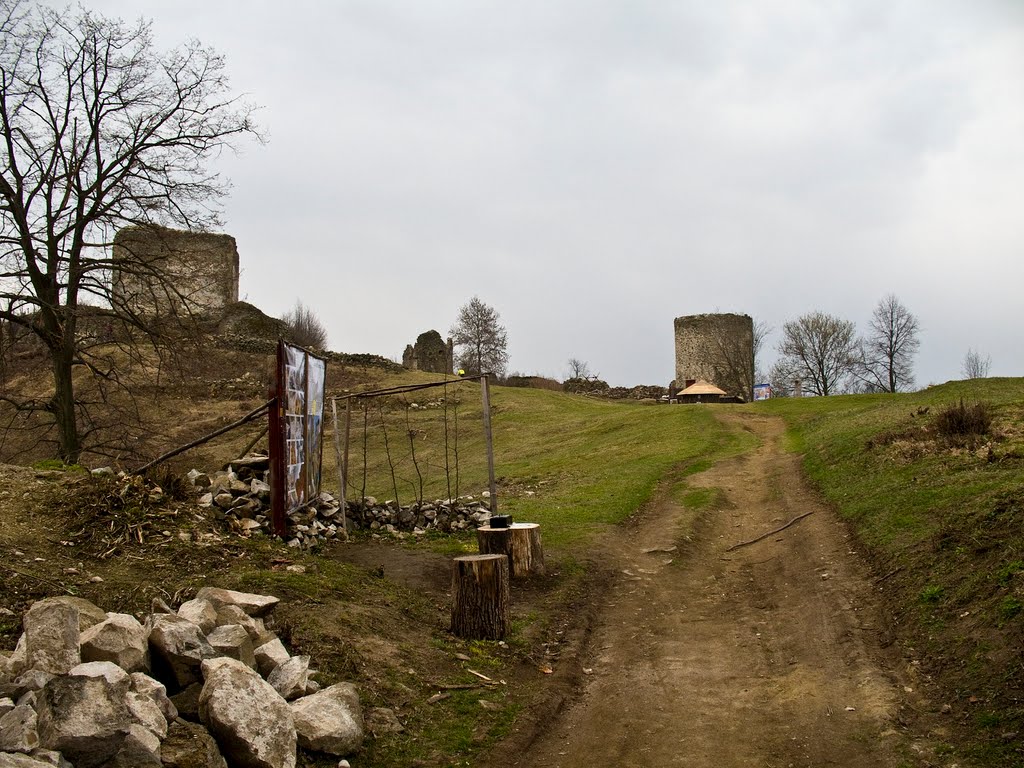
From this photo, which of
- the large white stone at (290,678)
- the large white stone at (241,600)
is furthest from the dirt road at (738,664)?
the large white stone at (241,600)

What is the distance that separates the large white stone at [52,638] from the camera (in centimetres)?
468

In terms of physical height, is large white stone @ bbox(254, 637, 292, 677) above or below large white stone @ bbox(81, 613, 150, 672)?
below

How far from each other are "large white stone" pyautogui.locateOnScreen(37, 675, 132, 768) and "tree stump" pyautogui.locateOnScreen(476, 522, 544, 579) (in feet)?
22.5

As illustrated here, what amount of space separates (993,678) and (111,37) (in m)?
19.3

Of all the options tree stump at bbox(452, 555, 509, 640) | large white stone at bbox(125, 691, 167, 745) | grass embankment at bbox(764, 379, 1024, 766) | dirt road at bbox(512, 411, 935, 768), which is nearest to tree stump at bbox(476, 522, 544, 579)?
dirt road at bbox(512, 411, 935, 768)

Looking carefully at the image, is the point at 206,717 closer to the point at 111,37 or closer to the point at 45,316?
the point at 45,316

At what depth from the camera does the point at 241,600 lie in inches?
268

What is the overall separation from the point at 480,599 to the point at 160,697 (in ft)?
13.0

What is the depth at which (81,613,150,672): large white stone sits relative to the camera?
498cm

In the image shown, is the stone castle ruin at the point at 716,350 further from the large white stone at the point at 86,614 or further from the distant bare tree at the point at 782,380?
the large white stone at the point at 86,614

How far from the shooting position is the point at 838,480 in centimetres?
1570

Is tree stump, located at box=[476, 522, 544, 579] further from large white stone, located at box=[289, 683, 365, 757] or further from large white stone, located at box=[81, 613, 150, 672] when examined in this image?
large white stone, located at box=[81, 613, 150, 672]

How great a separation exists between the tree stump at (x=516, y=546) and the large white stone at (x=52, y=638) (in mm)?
6471

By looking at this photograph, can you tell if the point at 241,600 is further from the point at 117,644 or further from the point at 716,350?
the point at 716,350
